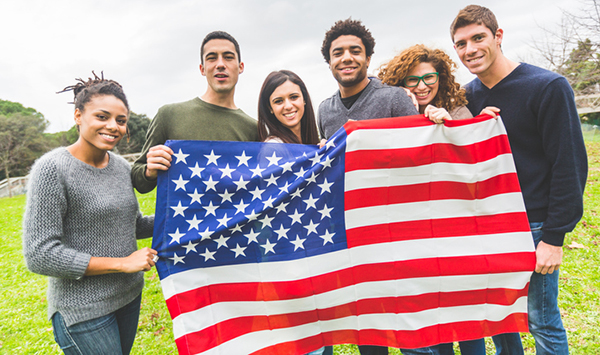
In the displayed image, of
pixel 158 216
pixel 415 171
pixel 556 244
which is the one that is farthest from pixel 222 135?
pixel 556 244

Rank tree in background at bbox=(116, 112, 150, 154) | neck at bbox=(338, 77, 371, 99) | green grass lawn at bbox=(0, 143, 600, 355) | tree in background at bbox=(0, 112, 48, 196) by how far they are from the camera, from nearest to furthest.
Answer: neck at bbox=(338, 77, 371, 99) → green grass lawn at bbox=(0, 143, 600, 355) → tree in background at bbox=(116, 112, 150, 154) → tree in background at bbox=(0, 112, 48, 196)

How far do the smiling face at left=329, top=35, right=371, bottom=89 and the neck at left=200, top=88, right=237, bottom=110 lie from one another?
1078 mm

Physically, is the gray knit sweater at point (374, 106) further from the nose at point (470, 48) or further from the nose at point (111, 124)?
the nose at point (111, 124)

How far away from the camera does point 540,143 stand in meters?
2.70

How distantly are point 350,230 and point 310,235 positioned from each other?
1.17 feet

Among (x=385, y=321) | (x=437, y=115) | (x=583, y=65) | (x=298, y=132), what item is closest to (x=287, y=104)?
(x=298, y=132)

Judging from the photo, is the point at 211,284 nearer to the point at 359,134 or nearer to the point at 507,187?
the point at 359,134

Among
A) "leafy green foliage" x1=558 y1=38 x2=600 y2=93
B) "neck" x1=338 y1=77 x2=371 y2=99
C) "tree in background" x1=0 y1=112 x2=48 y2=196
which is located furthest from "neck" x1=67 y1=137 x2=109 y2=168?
"tree in background" x1=0 y1=112 x2=48 y2=196

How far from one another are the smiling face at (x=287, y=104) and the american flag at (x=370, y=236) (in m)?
0.39

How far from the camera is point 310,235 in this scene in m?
2.79

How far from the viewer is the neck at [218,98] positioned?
3145 mm

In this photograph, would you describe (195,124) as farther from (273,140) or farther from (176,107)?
(273,140)

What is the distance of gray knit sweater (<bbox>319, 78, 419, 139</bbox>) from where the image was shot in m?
Answer: 2.94

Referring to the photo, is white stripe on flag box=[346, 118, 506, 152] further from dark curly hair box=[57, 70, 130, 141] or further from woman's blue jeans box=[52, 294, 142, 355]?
woman's blue jeans box=[52, 294, 142, 355]
